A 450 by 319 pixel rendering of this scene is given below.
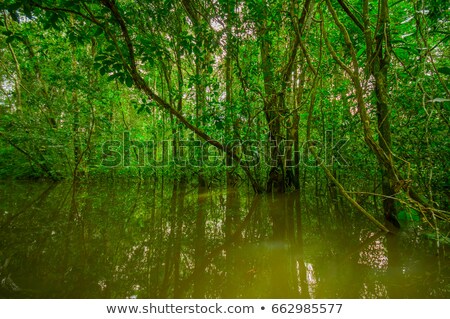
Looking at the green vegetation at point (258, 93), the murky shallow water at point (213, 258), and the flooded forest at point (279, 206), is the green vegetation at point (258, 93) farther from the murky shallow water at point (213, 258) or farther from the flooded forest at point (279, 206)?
the murky shallow water at point (213, 258)

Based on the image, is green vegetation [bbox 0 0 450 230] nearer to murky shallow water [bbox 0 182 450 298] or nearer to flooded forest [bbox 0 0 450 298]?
flooded forest [bbox 0 0 450 298]

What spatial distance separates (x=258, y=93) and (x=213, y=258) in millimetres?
3676

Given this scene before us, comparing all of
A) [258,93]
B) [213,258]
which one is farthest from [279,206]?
[213,258]

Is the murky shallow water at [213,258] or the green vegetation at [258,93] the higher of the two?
the green vegetation at [258,93]

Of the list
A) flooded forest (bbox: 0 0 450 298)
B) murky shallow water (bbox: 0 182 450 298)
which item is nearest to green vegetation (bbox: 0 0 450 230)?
flooded forest (bbox: 0 0 450 298)

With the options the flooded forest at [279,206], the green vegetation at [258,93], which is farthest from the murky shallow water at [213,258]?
the green vegetation at [258,93]

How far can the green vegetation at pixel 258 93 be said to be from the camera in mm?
2980

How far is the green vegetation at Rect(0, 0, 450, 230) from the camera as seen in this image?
117 inches

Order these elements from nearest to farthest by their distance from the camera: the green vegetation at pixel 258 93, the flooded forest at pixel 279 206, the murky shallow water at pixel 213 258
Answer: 1. the murky shallow water at pixel 213 258
2. the flooded forest at pixel 279 206
3. the green vegetation at pixel 258 93

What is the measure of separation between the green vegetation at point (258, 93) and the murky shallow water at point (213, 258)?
483 millimetres

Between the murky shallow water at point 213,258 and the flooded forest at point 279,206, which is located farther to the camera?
the flooded forest at point 279,206

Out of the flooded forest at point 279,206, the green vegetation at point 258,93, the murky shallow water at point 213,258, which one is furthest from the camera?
the green vegetation at point 258,93

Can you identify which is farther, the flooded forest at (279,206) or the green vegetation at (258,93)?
the green vegetation at (258,93)

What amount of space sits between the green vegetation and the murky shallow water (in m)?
0.48
